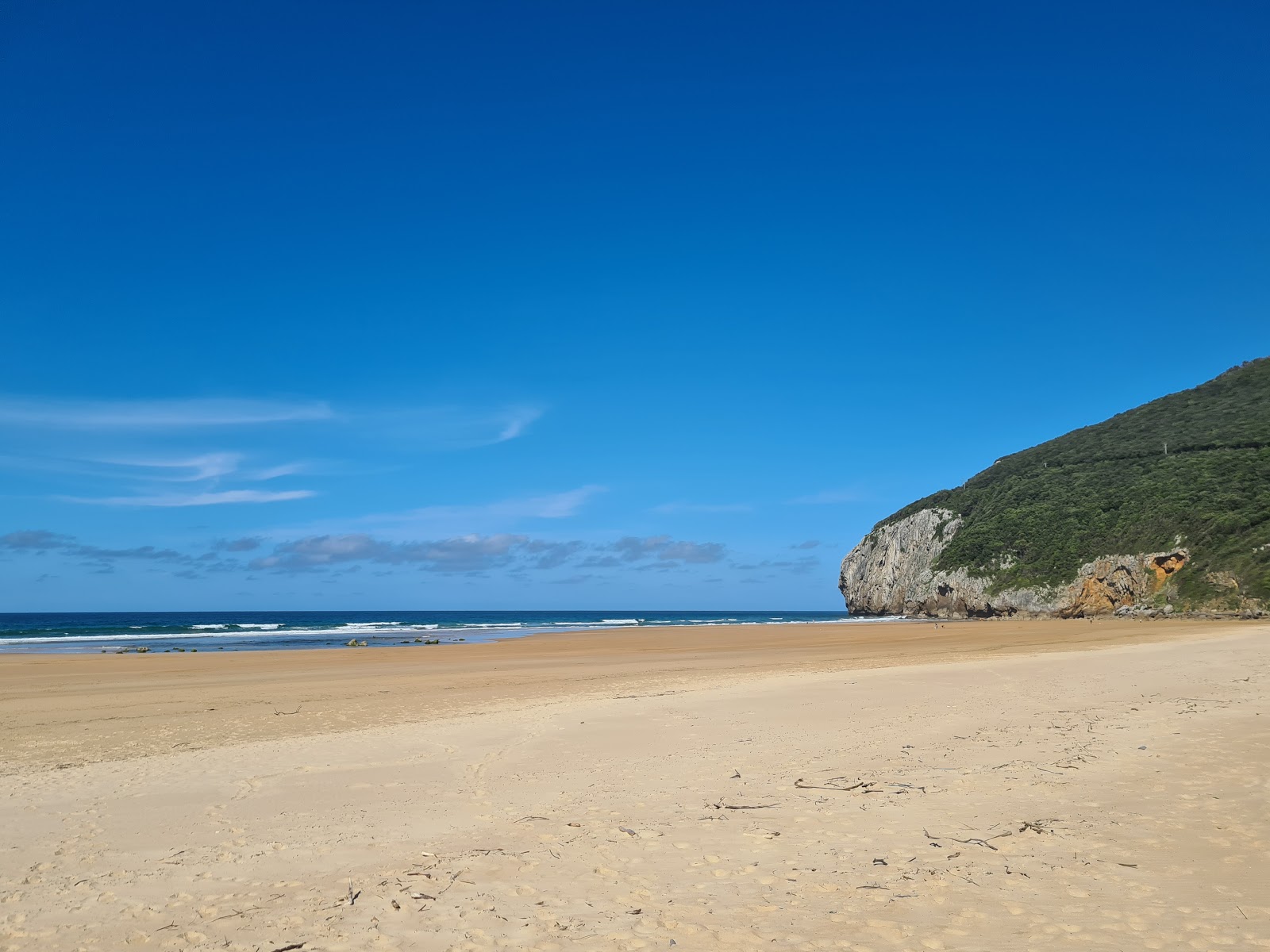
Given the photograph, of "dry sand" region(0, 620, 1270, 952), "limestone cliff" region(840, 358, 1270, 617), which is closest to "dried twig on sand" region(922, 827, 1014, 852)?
"dry sand" region(0, 620, 1270, 952)

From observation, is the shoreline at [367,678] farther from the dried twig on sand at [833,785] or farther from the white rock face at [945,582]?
the dried twig on sand at [833,785]

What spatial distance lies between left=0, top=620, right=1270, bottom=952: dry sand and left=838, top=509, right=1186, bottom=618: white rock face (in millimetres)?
37368

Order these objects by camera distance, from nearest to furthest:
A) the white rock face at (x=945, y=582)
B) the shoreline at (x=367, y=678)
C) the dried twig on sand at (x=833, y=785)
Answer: the dried twig on sand at (x=833, y=785) → the shoreline at (x=367, y=678) → the white rock face at (x=945, y=582)

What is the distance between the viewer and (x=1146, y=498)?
179 ft

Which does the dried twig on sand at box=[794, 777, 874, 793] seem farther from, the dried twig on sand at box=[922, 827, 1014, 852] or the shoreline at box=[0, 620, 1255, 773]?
the shoreline at box=[0, 620, 1255, 773]

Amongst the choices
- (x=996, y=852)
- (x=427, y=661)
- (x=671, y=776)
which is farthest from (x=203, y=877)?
(x=427, y=661)

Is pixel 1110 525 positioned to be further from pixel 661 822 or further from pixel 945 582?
pixel 661 822

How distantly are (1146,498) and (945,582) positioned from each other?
64.4 feet

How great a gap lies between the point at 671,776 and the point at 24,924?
6.07 meters

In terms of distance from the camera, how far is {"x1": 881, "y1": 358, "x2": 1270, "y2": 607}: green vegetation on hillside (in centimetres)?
4497

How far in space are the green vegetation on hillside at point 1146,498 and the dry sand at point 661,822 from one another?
34899 mm

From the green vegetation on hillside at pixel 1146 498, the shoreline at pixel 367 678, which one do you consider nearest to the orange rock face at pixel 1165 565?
the green vegetation on hillside at pixel 1146 498

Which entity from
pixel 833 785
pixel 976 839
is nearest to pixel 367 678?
pixel 833 785

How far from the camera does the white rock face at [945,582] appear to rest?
49.7m
